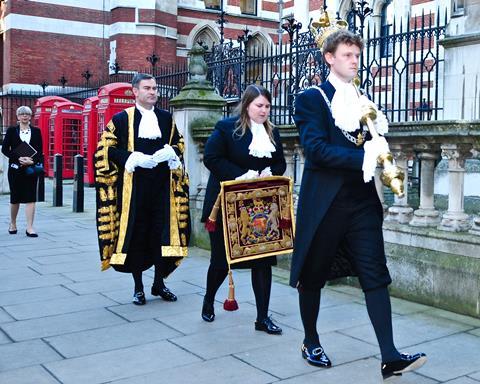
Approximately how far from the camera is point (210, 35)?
30.3m

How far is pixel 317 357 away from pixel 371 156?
1310 millimetres

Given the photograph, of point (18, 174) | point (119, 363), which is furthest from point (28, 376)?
point (18, 174)

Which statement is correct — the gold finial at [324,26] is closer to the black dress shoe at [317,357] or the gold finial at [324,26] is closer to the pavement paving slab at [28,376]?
the black dress shoe at [317,357]

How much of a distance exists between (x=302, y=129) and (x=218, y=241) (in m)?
1.44

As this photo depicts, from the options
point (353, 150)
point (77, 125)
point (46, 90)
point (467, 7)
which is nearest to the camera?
point (353, 150)

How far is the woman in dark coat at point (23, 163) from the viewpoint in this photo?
958 cm

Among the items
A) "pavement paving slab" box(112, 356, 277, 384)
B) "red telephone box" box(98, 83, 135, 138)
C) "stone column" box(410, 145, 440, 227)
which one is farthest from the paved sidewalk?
"red telephone box" box(98, 83, 135, 138)

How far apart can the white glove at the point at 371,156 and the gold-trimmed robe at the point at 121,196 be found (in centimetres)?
257

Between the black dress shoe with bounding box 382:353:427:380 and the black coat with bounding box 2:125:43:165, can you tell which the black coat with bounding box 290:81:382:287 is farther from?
the black coat with bounding box 2:125:43:165

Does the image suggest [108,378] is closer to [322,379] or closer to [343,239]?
[322,379]

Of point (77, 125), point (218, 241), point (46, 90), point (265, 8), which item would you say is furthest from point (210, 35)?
point (218, 241)

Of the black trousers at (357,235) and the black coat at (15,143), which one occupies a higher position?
the black coat at (15,143)

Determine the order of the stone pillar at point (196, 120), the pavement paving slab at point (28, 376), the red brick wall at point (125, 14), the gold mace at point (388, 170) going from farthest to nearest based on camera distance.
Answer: the red brick wall at point (125, 14) → the stone pillar at point (196, 120) → the pavement paving slab at point (28, 376) → the gold mace at point (388, 170)

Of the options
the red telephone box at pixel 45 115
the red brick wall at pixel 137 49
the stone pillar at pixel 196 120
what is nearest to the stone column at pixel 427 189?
the stone pillar at pixel 196 120
